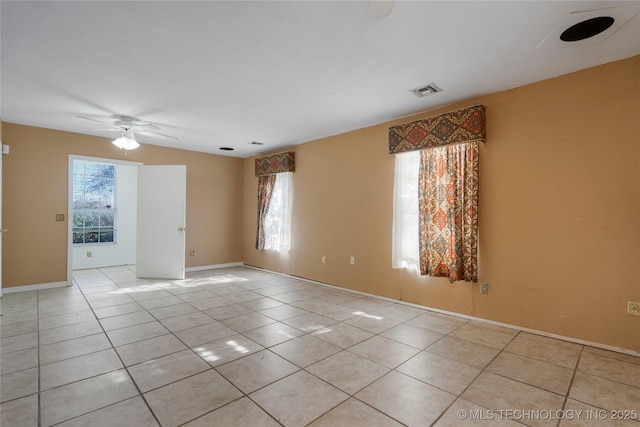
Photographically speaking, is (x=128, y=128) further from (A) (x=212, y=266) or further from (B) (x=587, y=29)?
(B) (x=587, y=29)

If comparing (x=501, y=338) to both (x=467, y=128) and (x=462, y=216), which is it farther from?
(x=467, y=128)

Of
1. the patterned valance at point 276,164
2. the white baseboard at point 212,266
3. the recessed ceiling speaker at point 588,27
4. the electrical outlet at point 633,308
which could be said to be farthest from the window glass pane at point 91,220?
the electrical outlet at point 633,308

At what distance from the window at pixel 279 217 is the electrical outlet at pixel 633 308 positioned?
4.64 meters

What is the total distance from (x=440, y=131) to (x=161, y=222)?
506 centimetres

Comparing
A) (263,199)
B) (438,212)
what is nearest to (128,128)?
(263,199)

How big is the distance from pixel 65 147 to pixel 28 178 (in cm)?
71

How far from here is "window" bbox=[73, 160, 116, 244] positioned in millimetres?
6488

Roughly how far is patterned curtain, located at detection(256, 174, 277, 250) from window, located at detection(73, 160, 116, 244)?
3.57 m

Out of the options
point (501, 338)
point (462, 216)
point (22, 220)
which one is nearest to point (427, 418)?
Answer: point (501, 338)

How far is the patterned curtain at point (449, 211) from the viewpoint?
10.8ft

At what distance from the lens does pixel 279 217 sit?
5.97m

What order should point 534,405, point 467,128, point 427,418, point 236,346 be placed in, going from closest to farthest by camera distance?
1. point 427,418
2. point 534,405
3. point 236,346
4. point 467,128

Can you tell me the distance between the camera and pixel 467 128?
3270 mm

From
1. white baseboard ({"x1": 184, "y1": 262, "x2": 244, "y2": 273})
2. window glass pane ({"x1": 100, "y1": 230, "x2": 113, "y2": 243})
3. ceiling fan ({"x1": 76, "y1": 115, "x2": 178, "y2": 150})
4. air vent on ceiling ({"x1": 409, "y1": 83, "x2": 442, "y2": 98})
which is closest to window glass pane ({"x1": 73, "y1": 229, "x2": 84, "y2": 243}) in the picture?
window glass pane ({"x1": 100, "y1": 230, "x2": 113, "y2": 243})
